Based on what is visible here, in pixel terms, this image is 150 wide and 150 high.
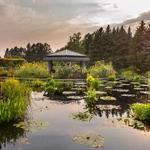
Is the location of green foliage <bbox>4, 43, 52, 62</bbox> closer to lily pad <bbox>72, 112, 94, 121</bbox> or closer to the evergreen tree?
the evergreen tree

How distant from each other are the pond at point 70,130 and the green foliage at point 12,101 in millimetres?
342

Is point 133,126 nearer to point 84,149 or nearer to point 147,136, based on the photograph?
point 147,136

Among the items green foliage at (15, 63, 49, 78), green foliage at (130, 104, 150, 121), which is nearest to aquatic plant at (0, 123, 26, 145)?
green foliage at (130, 104, 150, 121)

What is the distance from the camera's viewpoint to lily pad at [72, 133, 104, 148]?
26.5ft

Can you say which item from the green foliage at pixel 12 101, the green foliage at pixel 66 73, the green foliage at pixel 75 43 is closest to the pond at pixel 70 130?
the green foliage at pixel 12 101

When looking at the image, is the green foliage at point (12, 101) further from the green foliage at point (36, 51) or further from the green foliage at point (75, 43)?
the green foliage at point (36, 51)

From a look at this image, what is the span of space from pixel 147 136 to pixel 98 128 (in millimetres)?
1496

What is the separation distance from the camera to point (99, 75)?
102 feet

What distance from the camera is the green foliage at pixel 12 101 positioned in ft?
32.7

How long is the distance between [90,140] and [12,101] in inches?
123

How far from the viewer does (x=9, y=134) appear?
8.98 metres

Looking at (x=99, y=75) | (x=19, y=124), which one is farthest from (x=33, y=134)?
(x=99, y=75)

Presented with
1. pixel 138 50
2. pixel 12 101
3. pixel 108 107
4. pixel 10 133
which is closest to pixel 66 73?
pixel 108 107

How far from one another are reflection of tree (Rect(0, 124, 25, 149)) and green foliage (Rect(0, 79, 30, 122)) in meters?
0.40
